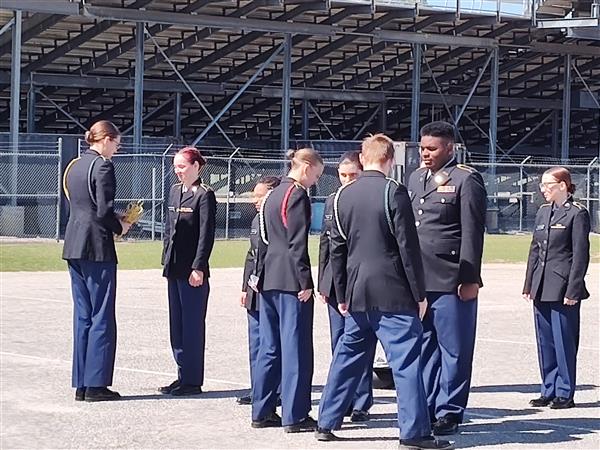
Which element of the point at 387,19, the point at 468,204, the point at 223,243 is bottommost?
the point at 223,243

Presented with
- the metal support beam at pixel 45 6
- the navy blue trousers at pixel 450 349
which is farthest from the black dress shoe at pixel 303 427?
the metal support beam at pixel 45 6

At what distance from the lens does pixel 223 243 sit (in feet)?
96.4

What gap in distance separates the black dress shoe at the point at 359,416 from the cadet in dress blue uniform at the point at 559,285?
4.96 feet

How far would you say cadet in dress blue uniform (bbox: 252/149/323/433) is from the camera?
8.36m

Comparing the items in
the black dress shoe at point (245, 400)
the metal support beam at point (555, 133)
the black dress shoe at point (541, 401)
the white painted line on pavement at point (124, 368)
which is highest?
the metal support beam at point (555, 133)

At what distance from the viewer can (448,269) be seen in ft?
27.6

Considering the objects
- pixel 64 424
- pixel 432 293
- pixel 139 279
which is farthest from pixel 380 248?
pixel 139 279

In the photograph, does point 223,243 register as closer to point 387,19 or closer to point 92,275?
point 387,19

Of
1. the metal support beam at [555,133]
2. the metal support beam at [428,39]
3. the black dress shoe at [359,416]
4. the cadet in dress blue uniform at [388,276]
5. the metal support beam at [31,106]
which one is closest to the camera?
the cadet in dress blue uniform at [388,276]

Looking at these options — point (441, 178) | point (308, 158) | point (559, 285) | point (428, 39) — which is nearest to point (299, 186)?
point (308, 158)

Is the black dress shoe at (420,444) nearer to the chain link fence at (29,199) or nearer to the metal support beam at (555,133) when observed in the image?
the chain link fence at (29,199)

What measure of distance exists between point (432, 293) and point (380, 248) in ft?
3.18

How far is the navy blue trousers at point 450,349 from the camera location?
841 centimetres

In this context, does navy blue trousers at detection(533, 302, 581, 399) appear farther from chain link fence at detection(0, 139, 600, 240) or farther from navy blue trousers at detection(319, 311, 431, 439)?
chain link fence at detection(0, 139, 600, 240)
